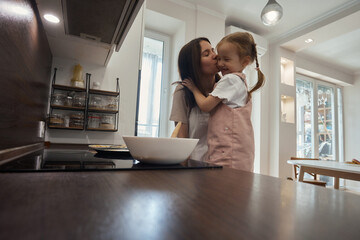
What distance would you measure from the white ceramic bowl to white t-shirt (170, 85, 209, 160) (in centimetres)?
56

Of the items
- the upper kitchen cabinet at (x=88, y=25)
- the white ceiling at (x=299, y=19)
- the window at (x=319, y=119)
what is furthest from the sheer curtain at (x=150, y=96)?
the window at (x=319, y=119)

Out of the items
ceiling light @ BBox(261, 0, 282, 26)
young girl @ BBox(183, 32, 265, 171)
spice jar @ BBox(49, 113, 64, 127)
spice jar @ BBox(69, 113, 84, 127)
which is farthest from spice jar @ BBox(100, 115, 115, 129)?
ceiling light @ BBox(261, 0, 282, 26)

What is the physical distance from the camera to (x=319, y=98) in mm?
4617

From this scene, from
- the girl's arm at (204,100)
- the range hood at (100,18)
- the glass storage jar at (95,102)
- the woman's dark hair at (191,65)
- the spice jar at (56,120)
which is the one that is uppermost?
the range hood at (100,18)

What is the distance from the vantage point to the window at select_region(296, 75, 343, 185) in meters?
4.23

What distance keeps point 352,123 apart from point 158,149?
5748mm

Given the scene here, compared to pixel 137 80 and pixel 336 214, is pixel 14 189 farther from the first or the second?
pixel 137 80

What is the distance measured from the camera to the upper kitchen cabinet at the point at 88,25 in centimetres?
82

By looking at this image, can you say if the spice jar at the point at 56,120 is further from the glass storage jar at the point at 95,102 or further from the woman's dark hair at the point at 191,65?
the woman's dark hair at the point at 191,65

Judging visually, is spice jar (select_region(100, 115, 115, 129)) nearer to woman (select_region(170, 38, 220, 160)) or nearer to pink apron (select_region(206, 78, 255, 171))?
woman (select_region(170, 38, 220, 160))

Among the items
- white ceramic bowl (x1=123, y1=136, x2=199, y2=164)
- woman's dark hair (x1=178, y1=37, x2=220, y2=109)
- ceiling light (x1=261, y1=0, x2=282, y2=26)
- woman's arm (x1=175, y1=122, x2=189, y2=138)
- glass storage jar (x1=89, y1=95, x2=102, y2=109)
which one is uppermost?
ceiling light (x1=261, y1=0, x2=282, y2=26)

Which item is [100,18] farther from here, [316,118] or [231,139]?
[316,118]

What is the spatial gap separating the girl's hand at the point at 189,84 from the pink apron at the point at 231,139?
6.6 inches

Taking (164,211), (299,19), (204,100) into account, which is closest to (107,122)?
(204,100)
